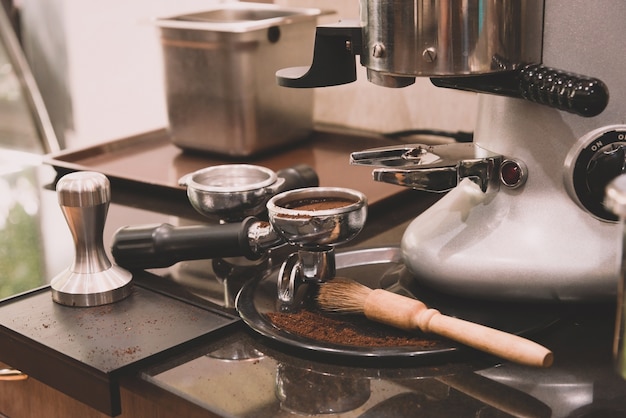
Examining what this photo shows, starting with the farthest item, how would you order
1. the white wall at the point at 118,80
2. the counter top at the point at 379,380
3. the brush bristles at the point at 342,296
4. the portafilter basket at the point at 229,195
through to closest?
the white wall at the point at 118,80 < the portafilter basket at the point at 229,195 < the brush bristles at the point at 342,296 < the counter top at the point at 379,380

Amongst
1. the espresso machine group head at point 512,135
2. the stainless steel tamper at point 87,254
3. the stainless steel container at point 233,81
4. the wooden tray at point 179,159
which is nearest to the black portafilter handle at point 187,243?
the stainless steel tamper at point 87,254

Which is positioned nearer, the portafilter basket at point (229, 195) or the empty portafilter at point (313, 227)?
the empty portafilter at point (313, 227)

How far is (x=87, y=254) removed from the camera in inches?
35.4

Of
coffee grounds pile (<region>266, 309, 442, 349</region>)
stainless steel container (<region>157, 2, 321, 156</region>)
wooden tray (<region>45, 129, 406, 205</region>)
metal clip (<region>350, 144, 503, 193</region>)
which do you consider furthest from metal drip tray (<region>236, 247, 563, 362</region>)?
stainless steel container (<region>157, 2, 321, 156</region>)

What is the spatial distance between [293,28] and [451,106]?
252mm

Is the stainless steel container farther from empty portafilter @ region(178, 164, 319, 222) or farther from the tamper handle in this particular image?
the tamper handle

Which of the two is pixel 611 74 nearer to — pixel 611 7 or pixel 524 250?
pixel 611 7

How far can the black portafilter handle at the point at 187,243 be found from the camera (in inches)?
35.3

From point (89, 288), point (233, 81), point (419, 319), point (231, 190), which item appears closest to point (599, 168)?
point (419, 319)

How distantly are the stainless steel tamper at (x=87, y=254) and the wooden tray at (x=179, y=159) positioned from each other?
29 cm

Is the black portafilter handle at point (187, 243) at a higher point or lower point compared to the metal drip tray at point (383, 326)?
higher

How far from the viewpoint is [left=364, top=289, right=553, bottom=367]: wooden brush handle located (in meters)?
0.69

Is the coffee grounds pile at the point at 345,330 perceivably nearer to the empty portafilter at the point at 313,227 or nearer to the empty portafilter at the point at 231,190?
the empty portafilter at the point at 313,227

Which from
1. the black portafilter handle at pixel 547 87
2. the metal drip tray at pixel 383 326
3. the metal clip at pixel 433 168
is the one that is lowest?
the metal drip tray at pixel 383 326
